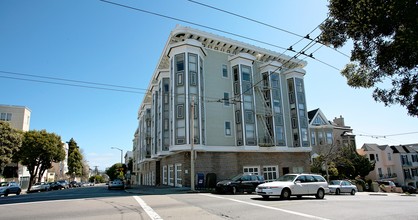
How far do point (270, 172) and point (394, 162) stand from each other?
40399 millimetres

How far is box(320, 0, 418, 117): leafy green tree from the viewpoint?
7.03 meters

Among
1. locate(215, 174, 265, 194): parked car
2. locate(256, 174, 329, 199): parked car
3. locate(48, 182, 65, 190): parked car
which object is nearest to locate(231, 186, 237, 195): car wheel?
locate(215, 174, 265, 194): parked car

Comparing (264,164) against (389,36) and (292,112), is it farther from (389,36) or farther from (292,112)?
(389,36)

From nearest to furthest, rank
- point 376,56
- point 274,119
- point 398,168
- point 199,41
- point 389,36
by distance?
point 389,36 < point 376,56 < point 199,41 < point 274,119 < point 398,168

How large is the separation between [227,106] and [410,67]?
24407mm

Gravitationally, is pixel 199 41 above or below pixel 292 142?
above

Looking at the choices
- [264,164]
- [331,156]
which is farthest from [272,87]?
[331,156]

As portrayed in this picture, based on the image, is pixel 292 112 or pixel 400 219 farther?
pixel 292 112

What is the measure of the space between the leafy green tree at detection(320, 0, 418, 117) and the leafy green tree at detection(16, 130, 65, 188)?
4650 centimetres

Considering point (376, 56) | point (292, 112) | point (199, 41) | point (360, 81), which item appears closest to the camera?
point (376, 56)

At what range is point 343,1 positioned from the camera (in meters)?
8.30

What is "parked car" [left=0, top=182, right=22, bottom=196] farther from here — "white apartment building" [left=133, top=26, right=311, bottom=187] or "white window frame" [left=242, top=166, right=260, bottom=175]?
"white window frame" [left=242, top=166, right=260, bottom=175]

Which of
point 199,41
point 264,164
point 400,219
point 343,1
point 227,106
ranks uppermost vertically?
point 199,41

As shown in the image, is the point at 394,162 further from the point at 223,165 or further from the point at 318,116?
the point at 223,165
